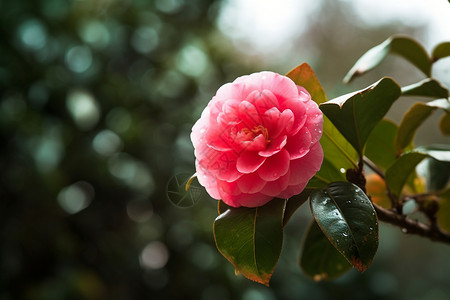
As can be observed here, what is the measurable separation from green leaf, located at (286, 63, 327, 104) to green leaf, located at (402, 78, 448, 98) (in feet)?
0.43

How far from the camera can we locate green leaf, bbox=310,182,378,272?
37 cm

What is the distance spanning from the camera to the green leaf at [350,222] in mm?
371

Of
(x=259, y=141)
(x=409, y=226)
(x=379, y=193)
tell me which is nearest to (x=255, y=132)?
(x=259, y=141)

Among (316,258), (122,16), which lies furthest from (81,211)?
(316,258)

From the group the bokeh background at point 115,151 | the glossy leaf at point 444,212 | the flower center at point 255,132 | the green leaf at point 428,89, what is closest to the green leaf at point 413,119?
the green leaf at point 428,89

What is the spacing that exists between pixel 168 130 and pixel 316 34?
1083 mm

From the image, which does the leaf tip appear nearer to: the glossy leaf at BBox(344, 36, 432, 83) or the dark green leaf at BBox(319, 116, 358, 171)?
the dark green leaf at BBox(319, 116, 358, 171)

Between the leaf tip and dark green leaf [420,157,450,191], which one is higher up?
the leaf tip

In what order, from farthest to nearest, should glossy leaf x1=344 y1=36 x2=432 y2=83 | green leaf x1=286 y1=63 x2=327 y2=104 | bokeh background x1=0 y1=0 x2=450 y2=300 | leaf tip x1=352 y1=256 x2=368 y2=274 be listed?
bokeh background x1=0 y1=0 x2=450 y2=300, glossy leaf x1=344 y1=36 x2=432 y2=83, green leaf x1=286 y1=63 x2=327 y2=104, leaf tip x1=352 y1=256 x2=368 y2=274

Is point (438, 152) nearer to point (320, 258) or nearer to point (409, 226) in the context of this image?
point (409, 226)

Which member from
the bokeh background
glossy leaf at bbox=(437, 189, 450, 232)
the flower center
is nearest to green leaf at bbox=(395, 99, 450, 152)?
glossy leaf at bbox=(437, 189, 450, 232)

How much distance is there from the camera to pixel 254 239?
0.42 metres

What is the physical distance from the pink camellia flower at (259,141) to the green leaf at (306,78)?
5 cm

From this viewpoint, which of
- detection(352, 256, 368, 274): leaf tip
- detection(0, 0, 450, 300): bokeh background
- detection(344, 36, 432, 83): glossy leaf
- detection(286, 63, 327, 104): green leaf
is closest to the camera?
detection(352, 256, 368, 274): leaf tip
